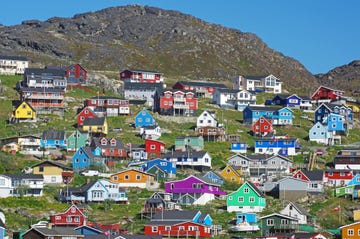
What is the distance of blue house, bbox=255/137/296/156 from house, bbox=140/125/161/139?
1053cm

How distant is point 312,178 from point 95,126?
25856 mm

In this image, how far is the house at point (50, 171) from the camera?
3420 inches

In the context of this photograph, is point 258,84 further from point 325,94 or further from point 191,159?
point 191,159

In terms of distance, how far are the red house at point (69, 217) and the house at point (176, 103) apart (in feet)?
136

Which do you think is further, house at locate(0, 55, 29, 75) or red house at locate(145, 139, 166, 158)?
house at locate(0, 55, 29, 75)

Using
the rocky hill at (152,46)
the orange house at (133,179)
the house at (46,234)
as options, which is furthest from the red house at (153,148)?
the rocky hill at (152,46)

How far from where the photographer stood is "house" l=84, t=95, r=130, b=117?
112m

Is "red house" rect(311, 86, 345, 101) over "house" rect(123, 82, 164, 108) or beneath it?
over

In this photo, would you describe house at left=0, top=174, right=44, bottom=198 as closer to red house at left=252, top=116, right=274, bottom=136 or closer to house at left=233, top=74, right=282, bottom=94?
red house at left=252, top=116, right=274, bottom=136

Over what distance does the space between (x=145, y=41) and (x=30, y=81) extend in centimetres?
6173

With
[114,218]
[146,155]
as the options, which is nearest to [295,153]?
[146,155]

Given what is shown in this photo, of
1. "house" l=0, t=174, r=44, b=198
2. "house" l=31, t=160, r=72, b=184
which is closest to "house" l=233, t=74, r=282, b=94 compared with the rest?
"house" l=31, t=160, r=72, b=184

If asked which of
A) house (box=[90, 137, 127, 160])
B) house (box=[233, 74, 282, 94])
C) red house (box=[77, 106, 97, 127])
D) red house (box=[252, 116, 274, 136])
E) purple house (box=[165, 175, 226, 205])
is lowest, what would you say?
→ purple house (box=[165, 175, 226, 205])

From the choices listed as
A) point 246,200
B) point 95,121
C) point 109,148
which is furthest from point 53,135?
point 246,200
